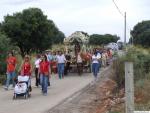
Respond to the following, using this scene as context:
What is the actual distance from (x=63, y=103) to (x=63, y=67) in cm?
1329

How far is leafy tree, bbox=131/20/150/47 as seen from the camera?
83.7m

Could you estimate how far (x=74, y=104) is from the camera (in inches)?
687

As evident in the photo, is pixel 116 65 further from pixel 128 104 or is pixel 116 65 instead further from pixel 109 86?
pixel 128 104

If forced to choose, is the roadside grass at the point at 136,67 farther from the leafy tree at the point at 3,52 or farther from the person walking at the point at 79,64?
the person walking at the point at 79,64

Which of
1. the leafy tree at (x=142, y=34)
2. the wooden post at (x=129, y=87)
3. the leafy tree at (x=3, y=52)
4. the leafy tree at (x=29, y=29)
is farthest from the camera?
the leafy tree at (x=142, y=34)

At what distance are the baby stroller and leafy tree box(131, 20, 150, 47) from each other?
187ft

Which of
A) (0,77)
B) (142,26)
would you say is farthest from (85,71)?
(142,26)

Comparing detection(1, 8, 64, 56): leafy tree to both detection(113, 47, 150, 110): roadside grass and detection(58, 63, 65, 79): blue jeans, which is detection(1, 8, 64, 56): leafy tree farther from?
detection(113, 47, 150, 110): roadside grass

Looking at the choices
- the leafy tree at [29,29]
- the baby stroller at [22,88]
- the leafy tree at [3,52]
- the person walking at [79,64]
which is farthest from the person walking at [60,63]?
the leafy tree at [29,29]

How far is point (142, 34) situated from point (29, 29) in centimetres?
4096

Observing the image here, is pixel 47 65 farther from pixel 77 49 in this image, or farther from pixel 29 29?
pixel 29 29

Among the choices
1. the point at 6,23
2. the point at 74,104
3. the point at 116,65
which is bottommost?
the point at 74,104

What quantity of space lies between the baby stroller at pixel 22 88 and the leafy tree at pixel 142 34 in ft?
187

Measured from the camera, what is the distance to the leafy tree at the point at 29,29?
49500mm
